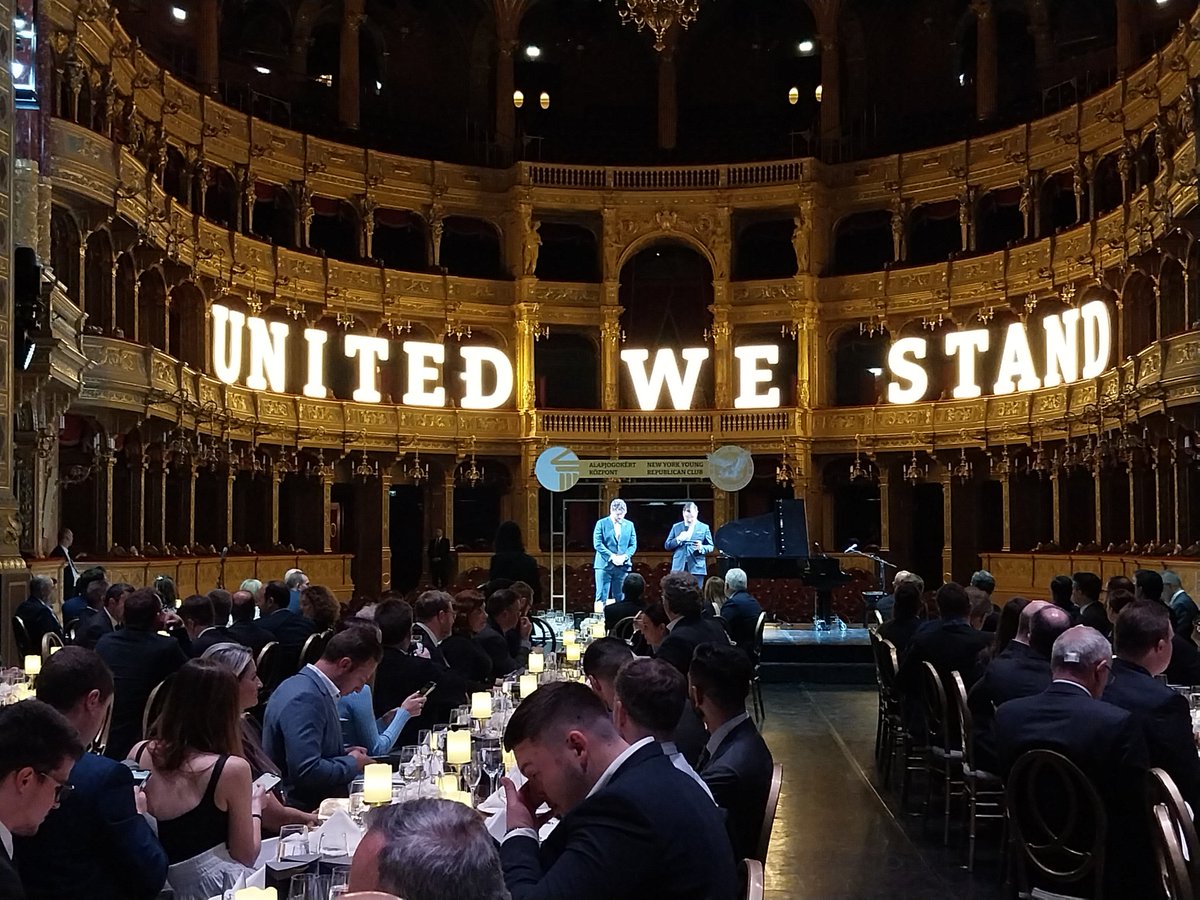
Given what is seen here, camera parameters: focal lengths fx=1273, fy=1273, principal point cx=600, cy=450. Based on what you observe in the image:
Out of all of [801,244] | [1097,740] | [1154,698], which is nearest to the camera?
[1097,740]

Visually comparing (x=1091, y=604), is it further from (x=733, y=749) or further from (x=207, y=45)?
(x=207, y=45)

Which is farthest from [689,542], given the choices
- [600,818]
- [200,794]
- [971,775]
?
[600,818]

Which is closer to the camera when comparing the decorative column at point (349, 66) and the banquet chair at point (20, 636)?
the banquet chair at point (20, 636)

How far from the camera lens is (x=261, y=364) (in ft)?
90.1

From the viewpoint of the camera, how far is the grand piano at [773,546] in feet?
67.3

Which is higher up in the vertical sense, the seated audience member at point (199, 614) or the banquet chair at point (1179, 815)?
the seated audience member at point (199, 614)

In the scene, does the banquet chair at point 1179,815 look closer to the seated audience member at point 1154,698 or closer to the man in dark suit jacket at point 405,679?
the seated audience member at point 1154,698

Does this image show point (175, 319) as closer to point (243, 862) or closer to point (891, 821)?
point (891, 821)

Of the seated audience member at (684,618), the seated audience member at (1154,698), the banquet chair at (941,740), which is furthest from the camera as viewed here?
the banquet chair at (941,740)

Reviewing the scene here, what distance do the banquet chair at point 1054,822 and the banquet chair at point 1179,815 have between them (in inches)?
16.0

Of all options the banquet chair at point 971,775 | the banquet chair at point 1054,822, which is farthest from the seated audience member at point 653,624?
the banquet chair at point 1054,822

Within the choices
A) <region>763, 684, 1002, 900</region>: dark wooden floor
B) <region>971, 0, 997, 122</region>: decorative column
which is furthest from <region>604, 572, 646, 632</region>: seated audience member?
<region>971, 0, 997, 122</region>: decorative column

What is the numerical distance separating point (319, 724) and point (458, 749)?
0.75 meters

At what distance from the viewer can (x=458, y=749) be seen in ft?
17.7
